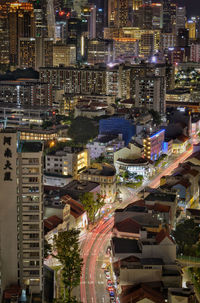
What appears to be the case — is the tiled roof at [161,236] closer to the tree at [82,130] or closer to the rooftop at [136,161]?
the rooftop at [136,161]

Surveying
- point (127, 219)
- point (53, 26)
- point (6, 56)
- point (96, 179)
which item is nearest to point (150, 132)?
point (96, 179)

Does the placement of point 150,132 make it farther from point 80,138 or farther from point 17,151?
point 17,151

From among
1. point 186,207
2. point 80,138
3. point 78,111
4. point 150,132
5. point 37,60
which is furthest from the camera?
point 37,60

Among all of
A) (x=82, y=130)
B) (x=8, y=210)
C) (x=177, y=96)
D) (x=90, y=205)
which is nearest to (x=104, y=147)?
(x=82, y=130)

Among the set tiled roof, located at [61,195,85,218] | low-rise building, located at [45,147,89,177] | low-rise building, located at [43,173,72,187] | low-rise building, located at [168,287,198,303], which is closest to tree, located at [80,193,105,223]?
tiled roof, located at [61,195,85,218]

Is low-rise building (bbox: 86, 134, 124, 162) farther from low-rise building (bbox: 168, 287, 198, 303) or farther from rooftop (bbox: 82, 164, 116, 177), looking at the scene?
low-rise building (bbox: 168, 287, 198, 303)

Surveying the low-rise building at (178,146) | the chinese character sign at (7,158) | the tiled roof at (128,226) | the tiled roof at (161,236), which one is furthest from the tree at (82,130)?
the chinese character sign at (7,158)
